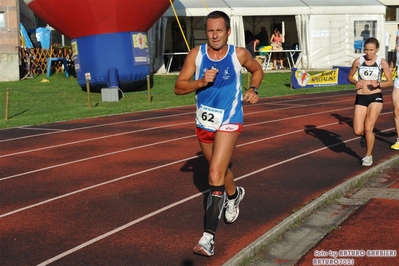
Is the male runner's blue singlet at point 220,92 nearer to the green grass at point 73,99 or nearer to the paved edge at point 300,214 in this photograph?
the paved edge at point 300,214

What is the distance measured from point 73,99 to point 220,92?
1844cm

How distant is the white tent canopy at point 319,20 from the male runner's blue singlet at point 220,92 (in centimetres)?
2554

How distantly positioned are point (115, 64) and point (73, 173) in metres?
14.5

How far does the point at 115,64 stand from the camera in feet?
80.2

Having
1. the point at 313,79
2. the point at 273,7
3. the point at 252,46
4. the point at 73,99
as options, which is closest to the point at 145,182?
the point at 73,99

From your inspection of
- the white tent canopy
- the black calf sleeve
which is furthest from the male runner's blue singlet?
the white tent canopy

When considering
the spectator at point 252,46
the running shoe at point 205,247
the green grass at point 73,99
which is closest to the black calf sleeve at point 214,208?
the running shoe at point 205,247

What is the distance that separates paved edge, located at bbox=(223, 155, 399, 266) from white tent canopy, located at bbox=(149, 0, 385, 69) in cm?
2230

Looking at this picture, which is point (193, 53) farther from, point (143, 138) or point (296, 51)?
point (296, 51)

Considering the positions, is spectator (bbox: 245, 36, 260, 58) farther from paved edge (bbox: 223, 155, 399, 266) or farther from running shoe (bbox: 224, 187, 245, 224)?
running shoe (bbox: 224, 187, 245, 224)

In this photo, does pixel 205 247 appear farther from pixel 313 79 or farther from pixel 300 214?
pixel 313 79

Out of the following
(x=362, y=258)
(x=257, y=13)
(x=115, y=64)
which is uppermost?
(x=257, y=13)

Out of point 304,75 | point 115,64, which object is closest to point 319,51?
point 304,75

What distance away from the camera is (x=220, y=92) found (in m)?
6.31
